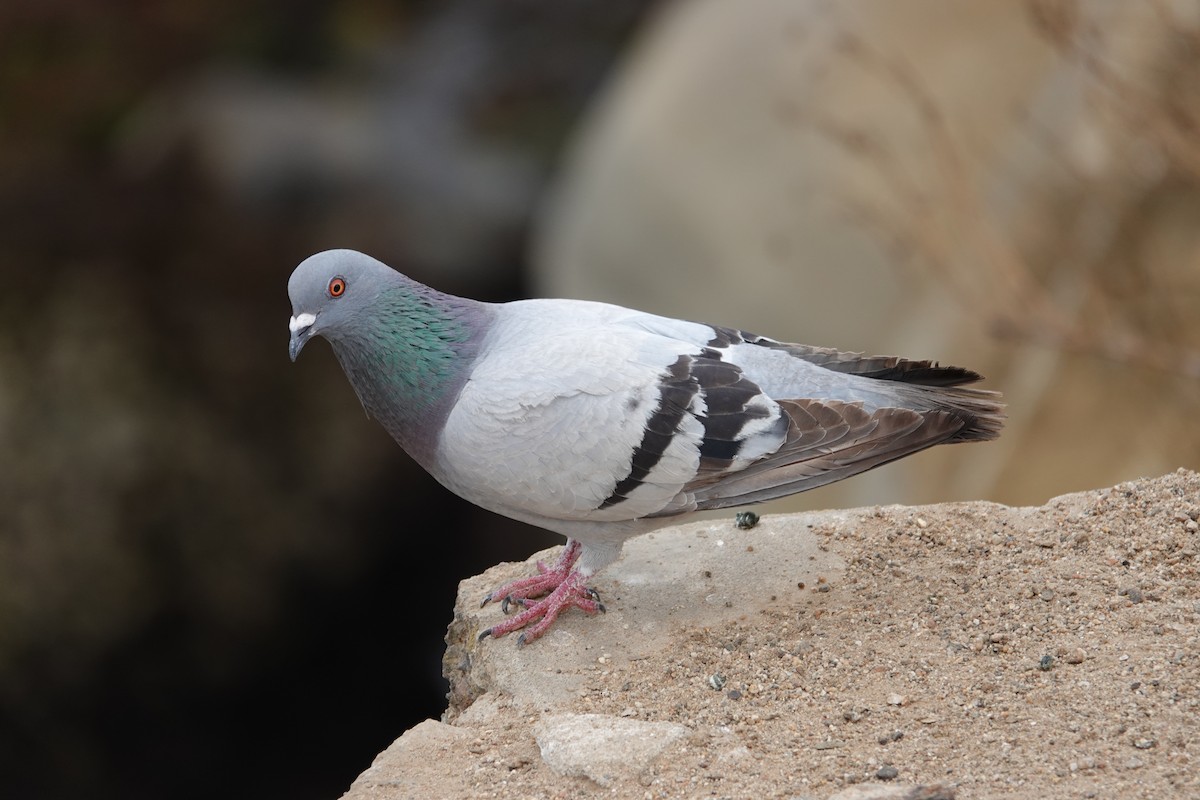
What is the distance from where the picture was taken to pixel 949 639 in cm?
408

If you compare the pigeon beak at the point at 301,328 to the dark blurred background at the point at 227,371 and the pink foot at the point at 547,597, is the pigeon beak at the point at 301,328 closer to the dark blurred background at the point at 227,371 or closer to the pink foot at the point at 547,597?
the pink foot at the point at 547,597

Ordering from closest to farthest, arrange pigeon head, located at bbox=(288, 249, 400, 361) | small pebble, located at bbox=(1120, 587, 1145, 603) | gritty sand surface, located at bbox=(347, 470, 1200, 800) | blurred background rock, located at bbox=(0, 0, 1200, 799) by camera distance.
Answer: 1. gritty sand surface, located at bbox=(347, 470, 1200, 800)
2. small pebble, located at bbox=(1120, 587, 1145, 603)
3. pigeon head, located at bbox=(288, 249, 400, 361)
4. blurred background rock, located at bbox=(0, 0, 1200, 799)

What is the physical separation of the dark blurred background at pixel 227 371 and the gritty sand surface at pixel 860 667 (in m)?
5.69

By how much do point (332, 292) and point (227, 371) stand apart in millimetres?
6802

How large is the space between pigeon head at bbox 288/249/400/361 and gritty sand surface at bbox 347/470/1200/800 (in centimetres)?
126

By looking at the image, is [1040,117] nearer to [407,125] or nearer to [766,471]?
[766,471]

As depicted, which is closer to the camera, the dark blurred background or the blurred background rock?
the blurred background rock

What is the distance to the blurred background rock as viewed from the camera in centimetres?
762

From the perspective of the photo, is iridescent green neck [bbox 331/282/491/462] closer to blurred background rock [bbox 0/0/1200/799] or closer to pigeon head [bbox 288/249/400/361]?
pigeon head [bbox 288/249/400/361]

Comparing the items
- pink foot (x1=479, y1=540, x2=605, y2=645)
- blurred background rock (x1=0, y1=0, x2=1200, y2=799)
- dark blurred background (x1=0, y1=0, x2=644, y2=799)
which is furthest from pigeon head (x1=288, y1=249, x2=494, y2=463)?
dark blurred background (x1=0, y1=0, x2=644, y2=799)

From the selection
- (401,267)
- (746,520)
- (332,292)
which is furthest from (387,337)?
(401,267)

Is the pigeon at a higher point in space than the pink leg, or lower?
higher

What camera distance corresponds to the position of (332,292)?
4.25m

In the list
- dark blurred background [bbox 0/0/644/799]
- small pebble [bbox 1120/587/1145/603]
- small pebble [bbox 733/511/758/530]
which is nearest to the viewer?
small pebble [bbox 1120/587/1145/603]
